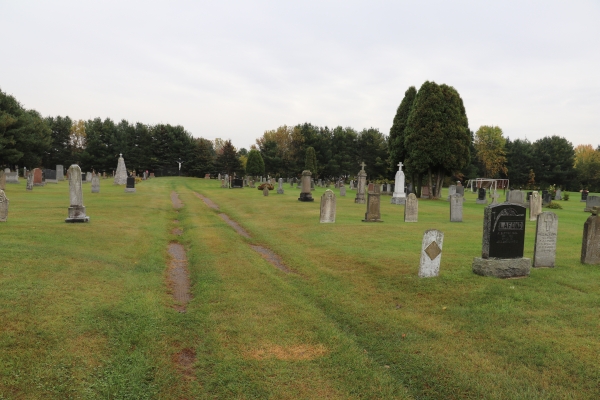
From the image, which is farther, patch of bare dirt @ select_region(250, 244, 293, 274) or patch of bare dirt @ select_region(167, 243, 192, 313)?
patch of bare dirt @ select_region(250, 244, 293, 274)

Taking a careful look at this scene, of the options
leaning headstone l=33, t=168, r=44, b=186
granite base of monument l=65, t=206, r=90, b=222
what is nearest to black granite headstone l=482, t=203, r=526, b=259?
granite base of monument l=65, t=206, r=90, b=222

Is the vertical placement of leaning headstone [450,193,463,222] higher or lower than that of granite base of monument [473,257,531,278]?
higher

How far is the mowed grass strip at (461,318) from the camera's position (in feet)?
14.4

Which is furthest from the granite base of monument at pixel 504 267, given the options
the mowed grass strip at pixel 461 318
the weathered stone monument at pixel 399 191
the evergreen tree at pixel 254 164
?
the evergreen tree at pixel 254 164

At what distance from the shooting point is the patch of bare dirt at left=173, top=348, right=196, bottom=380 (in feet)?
15.0

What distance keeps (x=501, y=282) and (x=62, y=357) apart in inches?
294

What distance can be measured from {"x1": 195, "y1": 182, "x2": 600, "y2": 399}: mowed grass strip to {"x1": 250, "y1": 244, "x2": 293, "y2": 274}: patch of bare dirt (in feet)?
0.75

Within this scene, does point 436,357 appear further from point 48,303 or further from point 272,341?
point 48,303

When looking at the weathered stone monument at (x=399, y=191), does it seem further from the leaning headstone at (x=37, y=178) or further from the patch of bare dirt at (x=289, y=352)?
the leaning headstone at (x=37, y=178)

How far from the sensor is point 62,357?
459cm

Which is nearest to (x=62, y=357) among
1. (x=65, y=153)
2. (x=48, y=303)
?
(x=48, y=303)

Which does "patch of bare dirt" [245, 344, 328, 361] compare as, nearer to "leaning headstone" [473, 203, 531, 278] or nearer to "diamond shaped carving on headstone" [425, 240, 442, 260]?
"diamond shaped carving on headstone" [425, 240, 442, 260]

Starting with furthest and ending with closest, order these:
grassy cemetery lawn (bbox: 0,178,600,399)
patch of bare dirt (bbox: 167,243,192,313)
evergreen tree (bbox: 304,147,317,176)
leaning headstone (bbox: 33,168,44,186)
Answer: evergreen tree (bbox: 304,147,317,176)
leaning headstone (bbox: 33,168,44,186)
patch of bare dirt (bbox: 167,243,192,313)
grassy cemetery lawn (bbox: 0,178,600,399)

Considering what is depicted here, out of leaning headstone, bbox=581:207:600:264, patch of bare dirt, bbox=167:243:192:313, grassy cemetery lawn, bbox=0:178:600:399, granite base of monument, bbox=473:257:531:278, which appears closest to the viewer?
grassy cemetery lawn, bbox=0:178:600:399
